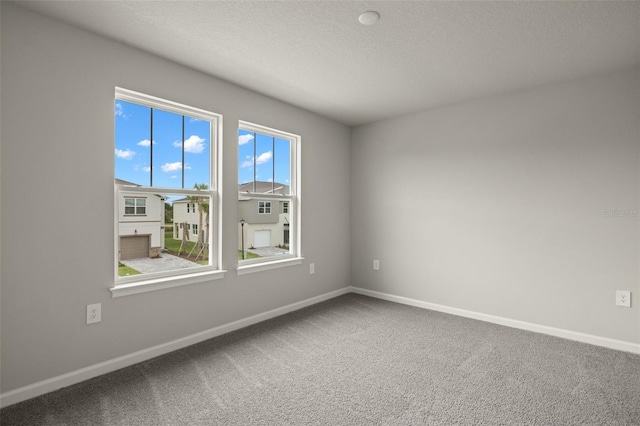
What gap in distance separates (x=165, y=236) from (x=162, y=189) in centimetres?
41

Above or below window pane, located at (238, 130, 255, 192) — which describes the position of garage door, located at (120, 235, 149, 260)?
below

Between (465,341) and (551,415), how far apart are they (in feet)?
3.39

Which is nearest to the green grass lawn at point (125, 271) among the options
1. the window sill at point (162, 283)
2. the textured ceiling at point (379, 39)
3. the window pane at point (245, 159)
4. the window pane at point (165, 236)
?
the window pane at point (165, 236)

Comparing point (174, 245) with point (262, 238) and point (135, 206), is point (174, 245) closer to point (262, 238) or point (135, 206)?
point (135, 206)

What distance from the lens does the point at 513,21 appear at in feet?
6.80

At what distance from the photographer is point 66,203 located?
2.11 metres

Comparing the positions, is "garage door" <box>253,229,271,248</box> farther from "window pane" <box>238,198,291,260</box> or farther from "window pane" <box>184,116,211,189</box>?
"window pane" <box>184,116,211,189</box>

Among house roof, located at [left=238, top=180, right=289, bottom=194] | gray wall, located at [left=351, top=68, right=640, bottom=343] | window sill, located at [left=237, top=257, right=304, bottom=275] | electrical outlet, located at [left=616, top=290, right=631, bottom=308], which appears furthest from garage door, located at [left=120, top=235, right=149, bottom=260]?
electrical outlet, located at [left=616, top=290, right=631, bottom=308]

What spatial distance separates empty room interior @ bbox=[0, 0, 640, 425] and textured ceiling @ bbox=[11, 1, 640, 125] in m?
0.02

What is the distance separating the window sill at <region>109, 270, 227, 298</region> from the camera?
2.34 m

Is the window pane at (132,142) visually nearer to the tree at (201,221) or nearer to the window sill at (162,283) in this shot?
the tree at (201,221)

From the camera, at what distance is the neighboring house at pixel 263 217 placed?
337cm

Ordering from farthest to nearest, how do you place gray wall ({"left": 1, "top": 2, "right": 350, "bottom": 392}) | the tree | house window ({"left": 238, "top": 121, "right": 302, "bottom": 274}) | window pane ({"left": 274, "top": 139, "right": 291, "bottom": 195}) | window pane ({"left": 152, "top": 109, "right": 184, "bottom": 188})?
window pane ({"left": 274, "top": 139, "right": 291, "bottom": 195}) → house window ({"left": 238, "top": 121, "right": 302, "bottom": 274}) → the tree → window pane ({"left": 152, "top": 109, "right": 184, "bottom": 188}) → gray wall ({"left": 1, "top": 2, "right": 350, "bottom": 392})

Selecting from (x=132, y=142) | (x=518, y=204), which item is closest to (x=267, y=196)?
(x=132, y=142)
